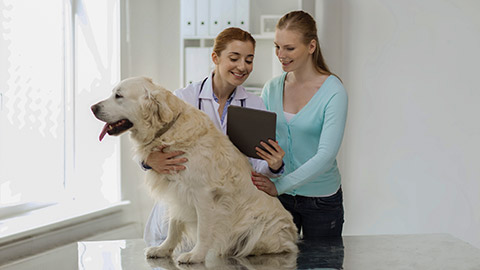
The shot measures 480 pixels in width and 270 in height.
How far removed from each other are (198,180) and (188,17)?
2824 millimetres

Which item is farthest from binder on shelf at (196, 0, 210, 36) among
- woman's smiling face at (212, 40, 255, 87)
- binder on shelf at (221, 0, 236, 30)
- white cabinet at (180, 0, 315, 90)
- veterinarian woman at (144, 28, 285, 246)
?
woman's smiling face at (212, 40, 255, 87)

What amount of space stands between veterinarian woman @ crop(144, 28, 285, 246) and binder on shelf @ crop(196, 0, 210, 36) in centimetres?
202

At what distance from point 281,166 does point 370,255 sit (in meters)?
0.48

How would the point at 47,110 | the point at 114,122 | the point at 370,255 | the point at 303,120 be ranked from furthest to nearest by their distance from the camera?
1. the point at 47,110
2. the point at 303,120
3. the point at 370,255
4. the point at 114,122

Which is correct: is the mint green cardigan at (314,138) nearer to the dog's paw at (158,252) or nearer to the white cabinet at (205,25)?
the dog's paw at (158,252)

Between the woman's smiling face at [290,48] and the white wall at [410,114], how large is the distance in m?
2.30

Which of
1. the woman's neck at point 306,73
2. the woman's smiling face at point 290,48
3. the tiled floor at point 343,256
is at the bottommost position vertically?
the tiled floor at point 343,256

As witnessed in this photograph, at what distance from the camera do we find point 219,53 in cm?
238

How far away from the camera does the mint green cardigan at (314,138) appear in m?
2.12

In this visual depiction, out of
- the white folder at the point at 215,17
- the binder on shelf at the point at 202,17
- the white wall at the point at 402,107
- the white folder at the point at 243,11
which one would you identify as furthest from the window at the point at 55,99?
the white folder at the point at 243,11

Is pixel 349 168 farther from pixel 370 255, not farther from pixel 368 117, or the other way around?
pixel 370 255

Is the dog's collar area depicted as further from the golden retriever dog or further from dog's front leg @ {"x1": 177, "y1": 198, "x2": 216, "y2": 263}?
dog's front leg @ {"x1": 177, "y1": 198, "x2": 216, "y2": 263}

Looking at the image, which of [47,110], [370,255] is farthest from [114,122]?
[47,110]

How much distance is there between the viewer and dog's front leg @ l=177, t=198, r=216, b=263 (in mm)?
1863
